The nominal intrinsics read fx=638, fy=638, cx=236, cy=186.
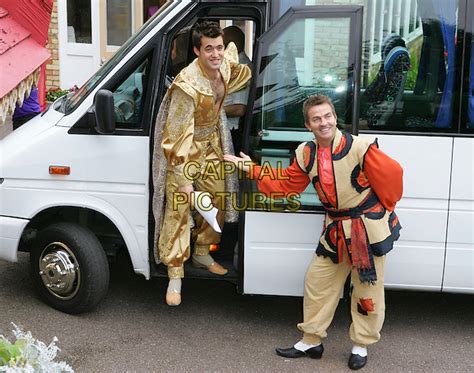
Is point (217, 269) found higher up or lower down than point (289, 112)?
lower down

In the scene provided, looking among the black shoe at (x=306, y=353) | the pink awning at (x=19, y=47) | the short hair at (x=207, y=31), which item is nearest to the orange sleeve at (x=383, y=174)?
the black shoe at (x=306, y=353)

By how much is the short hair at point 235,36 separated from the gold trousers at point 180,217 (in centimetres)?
97

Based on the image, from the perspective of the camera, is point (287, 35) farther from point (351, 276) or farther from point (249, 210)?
point (351, 276)

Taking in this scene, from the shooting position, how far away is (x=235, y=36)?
15.6 feet

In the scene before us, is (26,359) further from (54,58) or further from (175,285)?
(54,58)

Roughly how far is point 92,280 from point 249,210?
3.95 ft

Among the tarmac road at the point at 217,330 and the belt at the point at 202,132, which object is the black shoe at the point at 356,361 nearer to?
the tarmac road at the point at 217,330

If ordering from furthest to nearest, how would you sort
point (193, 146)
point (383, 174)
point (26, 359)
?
point (193, 146)
point (383, 174)
point (26, 359)

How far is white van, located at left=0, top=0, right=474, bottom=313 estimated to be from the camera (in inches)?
151

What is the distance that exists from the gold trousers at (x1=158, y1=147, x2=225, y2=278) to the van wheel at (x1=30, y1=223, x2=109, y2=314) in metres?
0.49

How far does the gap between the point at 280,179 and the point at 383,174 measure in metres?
0.65

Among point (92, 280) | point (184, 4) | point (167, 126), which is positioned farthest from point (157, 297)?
point (184, 4)

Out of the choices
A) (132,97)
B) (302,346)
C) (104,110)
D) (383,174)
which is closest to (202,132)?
(132,97)

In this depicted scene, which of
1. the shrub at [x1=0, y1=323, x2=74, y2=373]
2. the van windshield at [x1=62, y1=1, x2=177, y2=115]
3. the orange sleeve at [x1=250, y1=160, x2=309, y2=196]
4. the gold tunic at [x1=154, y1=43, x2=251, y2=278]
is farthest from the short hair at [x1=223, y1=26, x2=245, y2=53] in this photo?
the shrub at [x1=0, y1=323, x2=74, y2=373]
